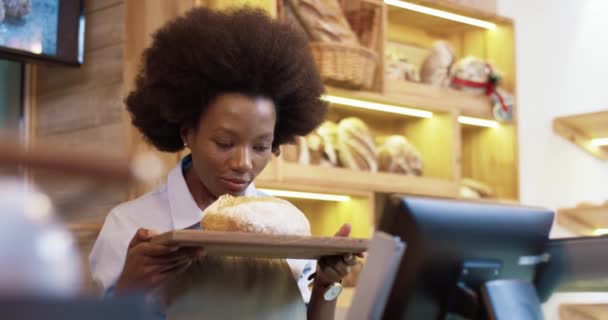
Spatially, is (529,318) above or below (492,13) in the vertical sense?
below

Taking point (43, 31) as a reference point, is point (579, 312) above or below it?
below

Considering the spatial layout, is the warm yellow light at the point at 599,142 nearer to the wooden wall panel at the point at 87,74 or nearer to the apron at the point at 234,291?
the wooden wall panel at the point at 87,74

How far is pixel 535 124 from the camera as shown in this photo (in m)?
4.29

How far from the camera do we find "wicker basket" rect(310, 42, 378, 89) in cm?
311

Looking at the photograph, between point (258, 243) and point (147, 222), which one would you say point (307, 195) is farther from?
point (258, 243)

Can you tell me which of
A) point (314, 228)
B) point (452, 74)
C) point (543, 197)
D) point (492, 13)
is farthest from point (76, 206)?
point (543, 197)

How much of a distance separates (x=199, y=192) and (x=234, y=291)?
30 cm

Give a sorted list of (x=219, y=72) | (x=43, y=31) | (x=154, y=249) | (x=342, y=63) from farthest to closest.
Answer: (x=342, y=63)
(x=43, y=31)
(x=219, y=72)
(x=154, y=249)

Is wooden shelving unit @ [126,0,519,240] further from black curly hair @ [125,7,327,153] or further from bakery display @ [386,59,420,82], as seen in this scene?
black curly hair @ [125,7,327,153]

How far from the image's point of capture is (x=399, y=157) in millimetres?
3506

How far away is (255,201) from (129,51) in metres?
1.68

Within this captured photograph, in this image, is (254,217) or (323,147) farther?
(323,147)

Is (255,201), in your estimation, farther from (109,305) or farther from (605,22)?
(605,22)

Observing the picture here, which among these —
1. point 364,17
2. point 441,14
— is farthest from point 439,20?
point 364,17
